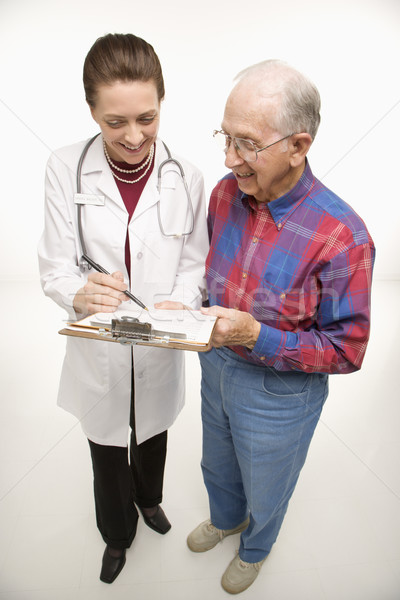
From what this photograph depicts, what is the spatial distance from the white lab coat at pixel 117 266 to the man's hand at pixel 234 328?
24cm

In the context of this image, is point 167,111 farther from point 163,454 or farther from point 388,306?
point 388,306

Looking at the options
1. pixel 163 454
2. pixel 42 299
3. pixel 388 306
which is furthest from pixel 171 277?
pixel 388 306

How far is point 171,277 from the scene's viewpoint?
1.13m

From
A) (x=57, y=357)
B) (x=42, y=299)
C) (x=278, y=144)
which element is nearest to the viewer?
(x=278, y=144)

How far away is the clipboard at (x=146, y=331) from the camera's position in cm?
79

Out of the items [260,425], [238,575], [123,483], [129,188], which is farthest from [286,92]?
[238,575]

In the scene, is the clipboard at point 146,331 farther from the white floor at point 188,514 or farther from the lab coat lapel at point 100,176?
the white floor at point 188,514

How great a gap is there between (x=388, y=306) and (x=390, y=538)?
93.0 inches

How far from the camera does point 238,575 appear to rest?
49.1 inches

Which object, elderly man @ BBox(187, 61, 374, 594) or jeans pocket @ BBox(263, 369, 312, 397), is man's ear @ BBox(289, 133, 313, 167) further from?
jeans pocket @ BBox(263, 369, 312, 397)

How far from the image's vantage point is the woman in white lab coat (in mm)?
853

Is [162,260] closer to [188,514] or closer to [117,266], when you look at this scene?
[117,266]

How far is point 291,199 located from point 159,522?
126 centimetres

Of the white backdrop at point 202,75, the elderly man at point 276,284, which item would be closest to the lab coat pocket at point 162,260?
the elderly man at point 276,284
